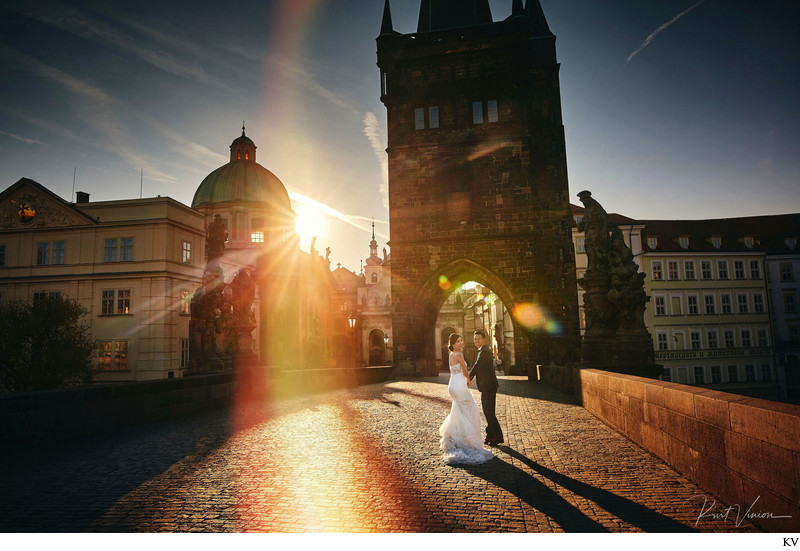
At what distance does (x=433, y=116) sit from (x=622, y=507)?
80.4ft

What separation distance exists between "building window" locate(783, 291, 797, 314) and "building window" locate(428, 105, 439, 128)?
31.4m

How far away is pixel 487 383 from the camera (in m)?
7.91

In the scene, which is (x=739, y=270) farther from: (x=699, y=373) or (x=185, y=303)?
(x=185, y=303)

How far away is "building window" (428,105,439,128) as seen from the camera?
1047 inches

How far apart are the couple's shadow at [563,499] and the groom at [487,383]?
4.01ft

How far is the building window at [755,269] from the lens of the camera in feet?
→ 134

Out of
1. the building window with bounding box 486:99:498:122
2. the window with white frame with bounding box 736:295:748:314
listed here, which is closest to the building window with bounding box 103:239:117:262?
the building window with bounding box 486:99:498:122

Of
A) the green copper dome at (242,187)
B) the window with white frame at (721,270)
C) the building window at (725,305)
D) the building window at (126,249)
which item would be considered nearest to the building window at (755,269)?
the window with white frame at (721,270)

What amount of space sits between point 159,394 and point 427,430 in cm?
560

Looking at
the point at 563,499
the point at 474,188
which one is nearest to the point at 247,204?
the point at 474,188

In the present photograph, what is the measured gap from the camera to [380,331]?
169ft

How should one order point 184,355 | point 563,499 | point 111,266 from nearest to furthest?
point 563,499 < point 111,266 < point 184,355

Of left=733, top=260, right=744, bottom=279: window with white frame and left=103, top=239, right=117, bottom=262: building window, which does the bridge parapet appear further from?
left=733, top=260, right=744, bottom=279: window with white frame
